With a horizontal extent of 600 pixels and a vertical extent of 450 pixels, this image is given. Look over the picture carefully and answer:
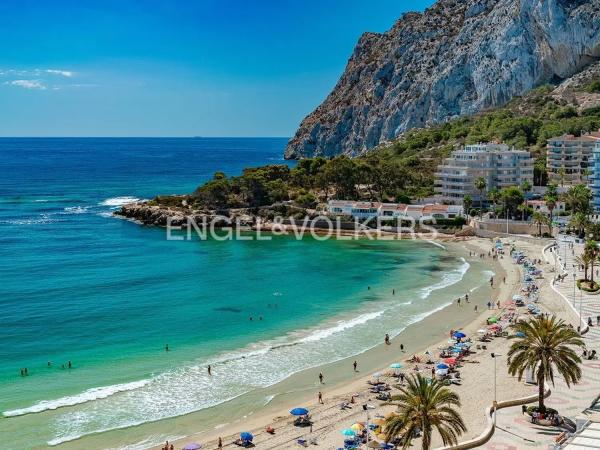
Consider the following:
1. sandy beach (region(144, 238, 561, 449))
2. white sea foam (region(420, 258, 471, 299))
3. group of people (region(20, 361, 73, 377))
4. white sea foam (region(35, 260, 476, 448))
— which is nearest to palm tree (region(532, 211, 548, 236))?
white sea foam (region(420, 258, 471, 299))

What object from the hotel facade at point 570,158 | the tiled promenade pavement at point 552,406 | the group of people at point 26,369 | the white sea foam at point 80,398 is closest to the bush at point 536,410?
the tiled promenade pavement at point 552,406

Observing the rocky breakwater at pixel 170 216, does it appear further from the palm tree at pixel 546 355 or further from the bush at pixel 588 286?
the palm tree at pixel 546 355

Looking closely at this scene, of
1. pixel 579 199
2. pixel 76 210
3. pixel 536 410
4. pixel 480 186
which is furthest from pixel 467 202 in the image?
pixel 536 410

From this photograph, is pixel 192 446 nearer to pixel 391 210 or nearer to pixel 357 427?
pixel 357 427

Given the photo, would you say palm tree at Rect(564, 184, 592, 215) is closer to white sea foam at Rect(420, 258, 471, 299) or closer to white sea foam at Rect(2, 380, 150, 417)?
white sea foam at Rect(420, 258, 471, 299)

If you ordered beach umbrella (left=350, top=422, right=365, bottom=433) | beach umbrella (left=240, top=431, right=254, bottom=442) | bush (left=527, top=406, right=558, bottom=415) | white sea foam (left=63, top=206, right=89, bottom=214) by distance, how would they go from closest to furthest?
bush (left=527, top=406, right=558, bottom=415), beach umbrella (left=240, top=431, right=254, bottom=442), beach umbrella (left=350, top=422, right=365, bottom=433), white sea foam (left=63, top=206, right=89, bottom=214)

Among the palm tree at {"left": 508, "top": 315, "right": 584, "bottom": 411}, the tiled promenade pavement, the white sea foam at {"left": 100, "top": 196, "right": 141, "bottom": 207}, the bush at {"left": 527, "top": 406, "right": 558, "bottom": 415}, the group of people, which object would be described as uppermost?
the white sea foam at {"left": 100, "top": 196, "right": 141, "bottom": 207}

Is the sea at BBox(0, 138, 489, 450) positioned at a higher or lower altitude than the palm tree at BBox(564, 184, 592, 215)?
lower
